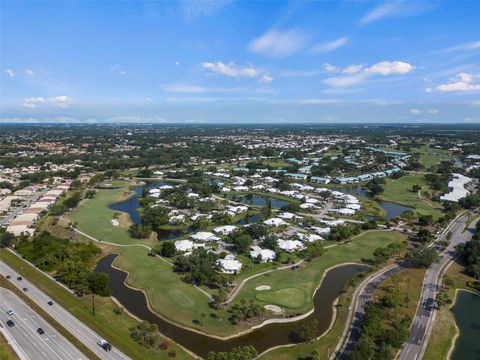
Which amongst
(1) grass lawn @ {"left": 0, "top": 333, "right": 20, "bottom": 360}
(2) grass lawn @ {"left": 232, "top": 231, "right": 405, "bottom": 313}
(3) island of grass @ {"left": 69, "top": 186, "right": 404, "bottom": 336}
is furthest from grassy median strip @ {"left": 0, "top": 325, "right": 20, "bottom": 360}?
(2) grass lawn @ {"left": 232, "top": 231, "right": 405, "bottom": 313}

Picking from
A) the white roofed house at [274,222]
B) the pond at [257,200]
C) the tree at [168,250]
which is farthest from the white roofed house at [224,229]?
the pond at [257,200]

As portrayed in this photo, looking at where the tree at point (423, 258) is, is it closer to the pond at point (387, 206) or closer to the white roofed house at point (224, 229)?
the pond at point (387, 206)

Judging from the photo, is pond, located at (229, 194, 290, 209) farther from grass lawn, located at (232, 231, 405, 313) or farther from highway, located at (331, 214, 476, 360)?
highway, located at (331, 214, 476, 360)

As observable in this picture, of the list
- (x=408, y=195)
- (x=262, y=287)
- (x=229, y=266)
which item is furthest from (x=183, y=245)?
(x=408, y=195)

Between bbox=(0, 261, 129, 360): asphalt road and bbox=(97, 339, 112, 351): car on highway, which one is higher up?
bbox=(97, 339, 112, 351): car on highway

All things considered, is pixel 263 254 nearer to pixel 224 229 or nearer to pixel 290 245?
pixel 290 245
